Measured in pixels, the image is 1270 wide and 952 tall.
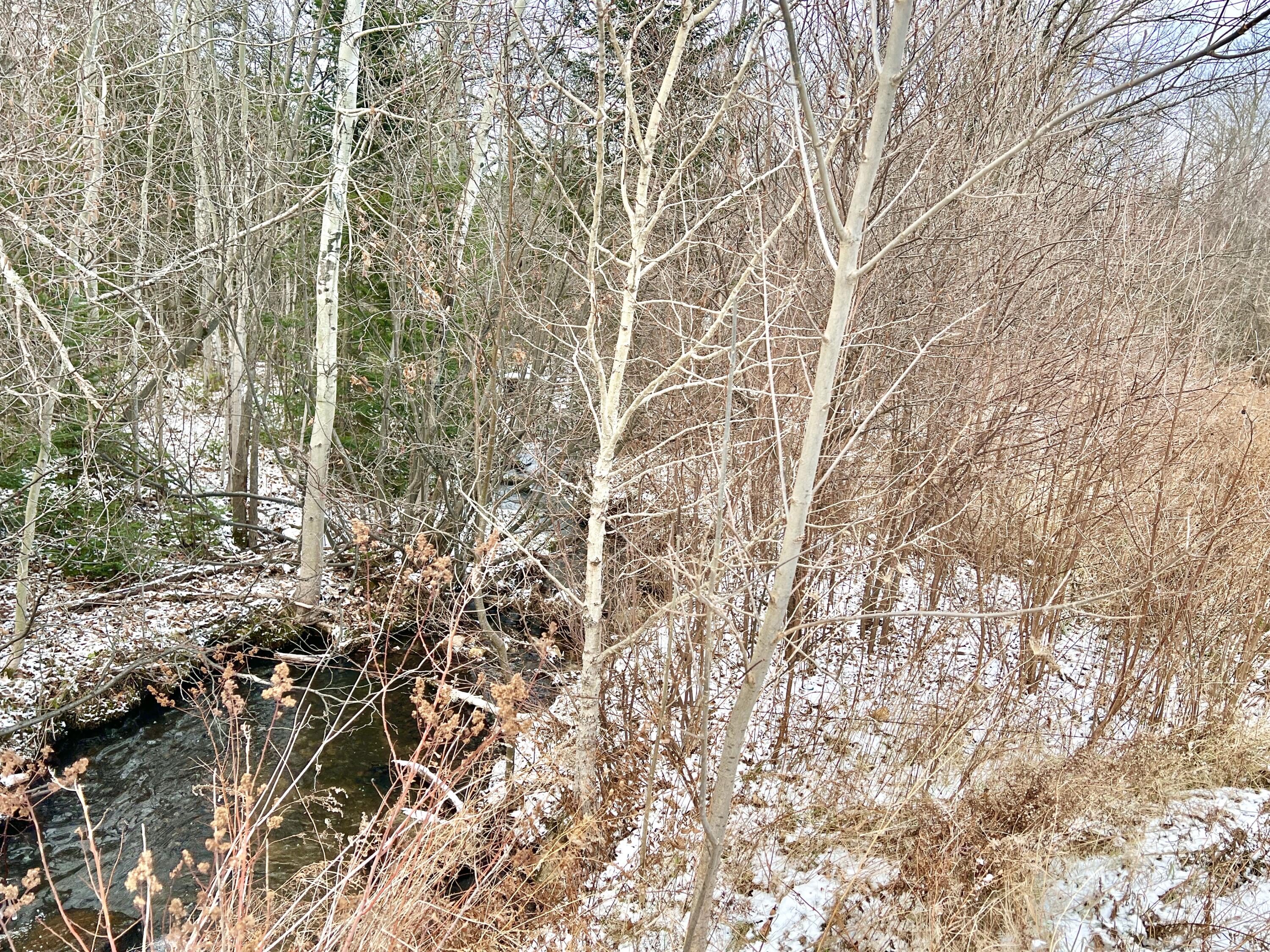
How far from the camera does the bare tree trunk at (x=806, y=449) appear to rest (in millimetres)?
1932

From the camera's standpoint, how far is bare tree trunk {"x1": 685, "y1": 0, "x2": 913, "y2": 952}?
6.34 feet

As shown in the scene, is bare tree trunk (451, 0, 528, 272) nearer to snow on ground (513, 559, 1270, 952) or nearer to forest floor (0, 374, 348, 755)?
forest floor (0, 374, 348, 755)

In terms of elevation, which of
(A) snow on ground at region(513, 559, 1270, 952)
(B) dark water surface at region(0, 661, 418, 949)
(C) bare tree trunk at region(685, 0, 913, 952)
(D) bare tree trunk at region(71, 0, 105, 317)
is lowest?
(B) dark water surface at region(0, 661, 418, 949)

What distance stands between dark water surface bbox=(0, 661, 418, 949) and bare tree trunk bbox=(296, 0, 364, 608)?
54.3 inches

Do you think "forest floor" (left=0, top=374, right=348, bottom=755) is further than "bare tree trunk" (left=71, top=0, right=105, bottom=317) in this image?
Yes

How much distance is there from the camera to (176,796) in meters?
5.86

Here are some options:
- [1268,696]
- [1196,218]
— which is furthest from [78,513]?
[1196,218]

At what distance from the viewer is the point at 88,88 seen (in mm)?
6207

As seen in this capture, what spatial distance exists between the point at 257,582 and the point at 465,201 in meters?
5.12

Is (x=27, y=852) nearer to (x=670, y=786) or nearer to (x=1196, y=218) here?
(x=670, y=786)

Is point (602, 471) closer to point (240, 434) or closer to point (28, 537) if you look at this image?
point (28, 537)

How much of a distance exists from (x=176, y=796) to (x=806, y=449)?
6.11m

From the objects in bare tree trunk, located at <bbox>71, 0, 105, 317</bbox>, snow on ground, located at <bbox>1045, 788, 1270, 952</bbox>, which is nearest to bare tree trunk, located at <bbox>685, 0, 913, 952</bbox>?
snow on ground, located at <bbox>1045, 788, 1270, 952</bbox>

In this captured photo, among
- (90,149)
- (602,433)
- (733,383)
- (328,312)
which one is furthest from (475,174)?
(733,383)
